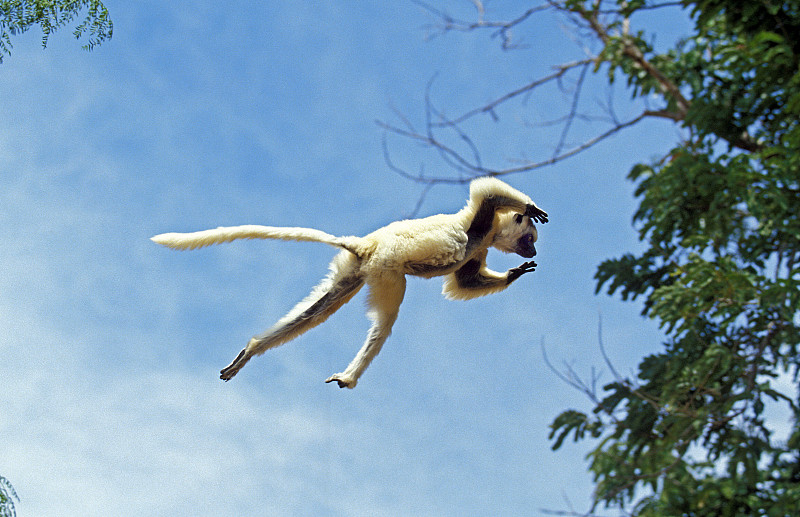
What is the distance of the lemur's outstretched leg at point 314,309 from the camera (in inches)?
148

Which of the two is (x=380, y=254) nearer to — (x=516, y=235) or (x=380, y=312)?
(x=380, y=312)

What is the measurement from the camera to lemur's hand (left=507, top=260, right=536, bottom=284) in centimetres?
435

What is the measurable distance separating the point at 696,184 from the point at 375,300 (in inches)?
284

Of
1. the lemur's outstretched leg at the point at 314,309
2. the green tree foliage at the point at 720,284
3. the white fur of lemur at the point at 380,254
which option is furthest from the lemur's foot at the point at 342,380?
the green tree foliage at the point at 720,284

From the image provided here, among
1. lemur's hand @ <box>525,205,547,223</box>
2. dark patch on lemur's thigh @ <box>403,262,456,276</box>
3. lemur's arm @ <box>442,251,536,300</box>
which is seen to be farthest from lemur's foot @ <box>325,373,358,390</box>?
lemur's hand @ <box>525,205,547,223</box>

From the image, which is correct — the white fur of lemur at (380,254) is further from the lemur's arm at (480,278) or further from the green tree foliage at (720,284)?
the green tree foliage at (720,284)

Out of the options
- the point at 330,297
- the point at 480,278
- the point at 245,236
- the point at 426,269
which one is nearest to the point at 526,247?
the point at 480,278

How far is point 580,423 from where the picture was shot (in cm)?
1033

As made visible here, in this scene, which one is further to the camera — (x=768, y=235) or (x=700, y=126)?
(x=700, y=126)

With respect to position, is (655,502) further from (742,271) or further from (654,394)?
(742,271)

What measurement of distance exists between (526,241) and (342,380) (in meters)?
1.35

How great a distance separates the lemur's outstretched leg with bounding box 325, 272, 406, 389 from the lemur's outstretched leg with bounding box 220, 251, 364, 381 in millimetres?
115

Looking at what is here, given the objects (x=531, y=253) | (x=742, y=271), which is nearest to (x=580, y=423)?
(x=742, y=271)

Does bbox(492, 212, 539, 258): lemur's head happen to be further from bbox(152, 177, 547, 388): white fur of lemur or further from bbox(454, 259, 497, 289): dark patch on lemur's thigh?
bbox(454, 259, 497, 289): dark patch on lemur's thigh
